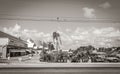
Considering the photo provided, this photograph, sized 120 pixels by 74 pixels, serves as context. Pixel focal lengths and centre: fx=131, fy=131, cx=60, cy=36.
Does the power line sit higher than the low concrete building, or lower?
higher

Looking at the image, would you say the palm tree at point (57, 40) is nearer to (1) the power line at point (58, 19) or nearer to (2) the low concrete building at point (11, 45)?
(1) the power line at point (58, 19)

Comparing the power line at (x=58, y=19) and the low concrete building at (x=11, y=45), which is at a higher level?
the power line at (x=58, y=19)

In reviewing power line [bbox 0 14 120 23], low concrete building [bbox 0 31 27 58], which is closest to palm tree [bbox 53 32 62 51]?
power line [bbox 0 14 120 23]

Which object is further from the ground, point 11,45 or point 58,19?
point 58,19

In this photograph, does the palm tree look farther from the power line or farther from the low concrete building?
the low concrete building

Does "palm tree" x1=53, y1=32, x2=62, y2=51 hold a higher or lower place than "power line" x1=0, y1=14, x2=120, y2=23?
lower

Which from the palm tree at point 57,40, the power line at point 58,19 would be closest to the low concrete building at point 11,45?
the power line at point 58,19

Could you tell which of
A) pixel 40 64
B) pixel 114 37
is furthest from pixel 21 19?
pixel 114 37

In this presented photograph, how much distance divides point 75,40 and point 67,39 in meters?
0.15

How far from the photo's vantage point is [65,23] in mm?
2479

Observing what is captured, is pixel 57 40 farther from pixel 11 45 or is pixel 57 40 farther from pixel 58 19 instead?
pixel 11 45

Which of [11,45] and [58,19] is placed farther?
[58,19]

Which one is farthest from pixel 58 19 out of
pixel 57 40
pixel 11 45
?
pixel 11 45

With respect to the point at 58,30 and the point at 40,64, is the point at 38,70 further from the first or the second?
the point at 58,30
